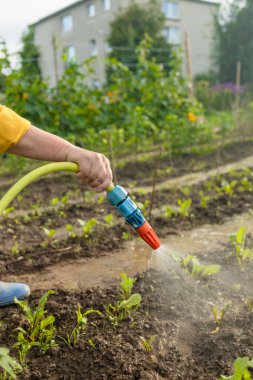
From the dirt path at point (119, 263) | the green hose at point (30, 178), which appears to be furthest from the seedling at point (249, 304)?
the green hose at point (30, 178)

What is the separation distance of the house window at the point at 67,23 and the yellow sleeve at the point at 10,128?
26.0 metres

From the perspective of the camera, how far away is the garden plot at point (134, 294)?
5.96ft

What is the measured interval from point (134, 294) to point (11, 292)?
0.66 metres

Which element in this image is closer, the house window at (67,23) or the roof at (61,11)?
the roof at (61,11)

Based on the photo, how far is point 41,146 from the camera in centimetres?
193

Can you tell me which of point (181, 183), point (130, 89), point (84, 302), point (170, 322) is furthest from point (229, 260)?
point (130, 89)

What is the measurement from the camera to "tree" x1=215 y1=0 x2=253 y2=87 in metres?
19.7

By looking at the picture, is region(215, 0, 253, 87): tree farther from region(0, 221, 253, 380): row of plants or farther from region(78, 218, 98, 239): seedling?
region(0, 221, 253, 380): row of plants

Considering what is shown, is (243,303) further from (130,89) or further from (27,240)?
(130,89)

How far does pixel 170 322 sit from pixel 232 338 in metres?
0.32

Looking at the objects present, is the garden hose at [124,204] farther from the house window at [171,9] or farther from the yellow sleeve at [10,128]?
the house window at [171,9]

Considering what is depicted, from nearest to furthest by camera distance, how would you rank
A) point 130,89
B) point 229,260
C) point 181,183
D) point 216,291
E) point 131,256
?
1. point 216,291
2. point 229,260
3. point 131,256
4. point 181,183
5. point 130,89

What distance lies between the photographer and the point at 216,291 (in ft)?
8.03

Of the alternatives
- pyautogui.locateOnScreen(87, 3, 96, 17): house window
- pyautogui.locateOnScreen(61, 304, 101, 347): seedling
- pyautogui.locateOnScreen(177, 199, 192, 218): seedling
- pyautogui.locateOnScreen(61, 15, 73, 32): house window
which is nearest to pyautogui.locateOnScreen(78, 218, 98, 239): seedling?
pyautogui.locateOnScreen(177, 199, 192, 218): seedling
